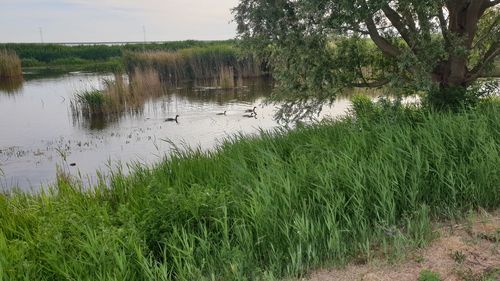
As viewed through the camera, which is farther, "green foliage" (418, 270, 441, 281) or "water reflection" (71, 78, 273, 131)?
"water reflection" (71, 78, 273, 131)

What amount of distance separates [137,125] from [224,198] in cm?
1145

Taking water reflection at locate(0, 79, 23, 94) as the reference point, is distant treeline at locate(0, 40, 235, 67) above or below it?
above

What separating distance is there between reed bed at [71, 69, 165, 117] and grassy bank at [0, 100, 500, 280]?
11.4 meters

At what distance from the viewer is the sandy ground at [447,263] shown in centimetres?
304

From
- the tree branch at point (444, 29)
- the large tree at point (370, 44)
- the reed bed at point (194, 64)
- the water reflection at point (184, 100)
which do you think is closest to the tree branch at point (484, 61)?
the large tree at point (370, 44)

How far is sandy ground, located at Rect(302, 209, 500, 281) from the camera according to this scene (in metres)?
3.04

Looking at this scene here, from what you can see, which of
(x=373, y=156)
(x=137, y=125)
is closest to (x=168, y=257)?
(x=373, y=156)

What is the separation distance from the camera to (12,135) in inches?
555

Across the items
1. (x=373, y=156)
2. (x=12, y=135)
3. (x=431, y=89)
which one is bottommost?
(x=12, y=135)

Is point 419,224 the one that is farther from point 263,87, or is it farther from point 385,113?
point 263,87

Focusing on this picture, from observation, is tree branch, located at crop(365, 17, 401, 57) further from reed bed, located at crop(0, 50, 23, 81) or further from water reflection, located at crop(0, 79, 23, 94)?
reed bed, located at crop(0, 50, 23, 81)

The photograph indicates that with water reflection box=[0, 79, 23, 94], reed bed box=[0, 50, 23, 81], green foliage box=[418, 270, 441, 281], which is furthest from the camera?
reed bed box=[0, 50, 23, 81]

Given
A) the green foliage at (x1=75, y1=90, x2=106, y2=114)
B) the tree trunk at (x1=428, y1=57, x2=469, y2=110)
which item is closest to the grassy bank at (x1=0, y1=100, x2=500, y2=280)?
the tree trunk at (x1=428, y1=57, x2=469, y2=110)

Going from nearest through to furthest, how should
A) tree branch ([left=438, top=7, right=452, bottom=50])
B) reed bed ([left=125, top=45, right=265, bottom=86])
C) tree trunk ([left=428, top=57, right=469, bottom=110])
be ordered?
tree trunk ([left=428, top=57, right=469, bottom=110])
tree branch ([left=438, top=7, right=452, bottom=50])
reed bed ([left=125, top=45, right=265, bottom=86])
